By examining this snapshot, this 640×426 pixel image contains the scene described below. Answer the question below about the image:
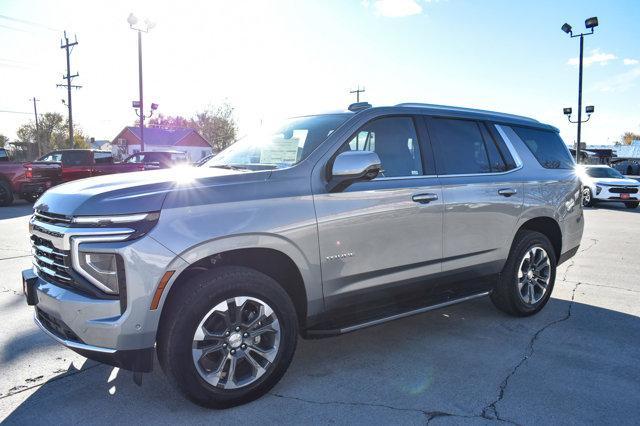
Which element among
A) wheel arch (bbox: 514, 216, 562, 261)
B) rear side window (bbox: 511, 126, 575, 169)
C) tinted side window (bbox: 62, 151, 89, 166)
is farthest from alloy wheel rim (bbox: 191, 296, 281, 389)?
tinted side window (bbox: 62, 151, 89, 166)

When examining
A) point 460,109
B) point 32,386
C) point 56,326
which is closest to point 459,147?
point 460,109

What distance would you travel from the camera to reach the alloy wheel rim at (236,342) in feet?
9.41

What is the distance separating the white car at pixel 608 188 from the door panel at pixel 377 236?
15066 mm

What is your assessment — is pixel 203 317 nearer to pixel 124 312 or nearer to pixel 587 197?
pixel 124 312

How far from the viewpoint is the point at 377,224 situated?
3.46 metres

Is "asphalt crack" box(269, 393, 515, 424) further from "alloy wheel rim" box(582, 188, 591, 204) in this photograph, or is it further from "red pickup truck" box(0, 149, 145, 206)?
"alloy wheel rim" box(582, 188, 591, 204)

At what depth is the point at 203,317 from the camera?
2.81 meters

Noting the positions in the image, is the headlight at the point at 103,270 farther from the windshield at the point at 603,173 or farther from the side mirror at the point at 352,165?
the windshield at the point at 603,173

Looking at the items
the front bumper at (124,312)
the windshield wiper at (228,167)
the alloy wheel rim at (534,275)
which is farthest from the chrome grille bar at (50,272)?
the alloy wheel rim at (534,275)

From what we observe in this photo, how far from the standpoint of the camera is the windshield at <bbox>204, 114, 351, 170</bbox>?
3543 millimetres

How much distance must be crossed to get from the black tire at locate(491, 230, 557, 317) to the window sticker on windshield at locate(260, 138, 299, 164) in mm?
2371

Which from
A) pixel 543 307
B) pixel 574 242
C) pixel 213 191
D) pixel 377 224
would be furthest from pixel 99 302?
pixel 574 242

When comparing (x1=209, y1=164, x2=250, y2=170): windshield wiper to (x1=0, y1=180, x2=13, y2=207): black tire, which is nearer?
(x1=209, y1=164, x2=250, y2=170): windshield wiper

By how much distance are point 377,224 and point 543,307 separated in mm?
2670
